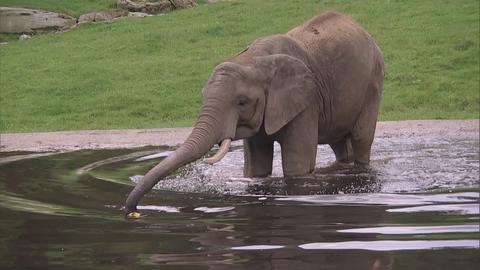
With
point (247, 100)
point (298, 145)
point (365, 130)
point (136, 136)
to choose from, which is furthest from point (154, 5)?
point (247, 100)

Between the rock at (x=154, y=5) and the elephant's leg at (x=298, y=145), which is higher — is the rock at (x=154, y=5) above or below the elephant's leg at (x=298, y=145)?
above

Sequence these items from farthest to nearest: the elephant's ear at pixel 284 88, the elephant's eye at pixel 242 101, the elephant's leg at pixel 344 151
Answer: the elephant's leg at pixel 344 151 → the elephant's ear at pixel 284 88 → the elephant's eye at pixel 242 101

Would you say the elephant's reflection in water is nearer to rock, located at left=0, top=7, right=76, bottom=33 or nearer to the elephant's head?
the elephant's head

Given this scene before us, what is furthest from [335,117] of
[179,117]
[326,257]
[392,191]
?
[179,117]

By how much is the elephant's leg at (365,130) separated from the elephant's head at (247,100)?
4.29 feet

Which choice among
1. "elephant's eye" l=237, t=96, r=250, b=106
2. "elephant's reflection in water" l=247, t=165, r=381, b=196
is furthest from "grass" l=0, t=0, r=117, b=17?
"elephant's eye" l=237, t=96, r=250, b=106

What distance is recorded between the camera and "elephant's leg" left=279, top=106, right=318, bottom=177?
308 inches

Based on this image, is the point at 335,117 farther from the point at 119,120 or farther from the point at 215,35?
the point at 215,35

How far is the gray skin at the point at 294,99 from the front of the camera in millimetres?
6984

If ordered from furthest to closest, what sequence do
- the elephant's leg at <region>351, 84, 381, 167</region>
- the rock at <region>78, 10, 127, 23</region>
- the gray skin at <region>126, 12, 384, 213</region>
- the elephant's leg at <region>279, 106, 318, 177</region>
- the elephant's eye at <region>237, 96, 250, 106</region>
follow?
the rock at <region>78, 10, 127, 23</region> < the elephant's leg at <region>351, 84, 381, 167</region> < the elephant's leg at <region>279, 106, 318, 177</region> < the elephant's eye at <region>237, 96, 250, 106</region> < the gray skin at <region>126, 12, 384, 213</region>

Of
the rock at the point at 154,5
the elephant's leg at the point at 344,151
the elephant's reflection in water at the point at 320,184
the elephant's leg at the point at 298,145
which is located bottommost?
the elephant's reflection in water at the point at 320,184

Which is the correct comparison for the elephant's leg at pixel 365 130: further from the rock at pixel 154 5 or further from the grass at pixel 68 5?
the rock at pixel 154 5

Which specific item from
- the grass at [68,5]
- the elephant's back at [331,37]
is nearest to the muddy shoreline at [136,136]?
the elephant's back at [331,37]

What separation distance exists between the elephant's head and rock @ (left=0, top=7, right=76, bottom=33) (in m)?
23.0
